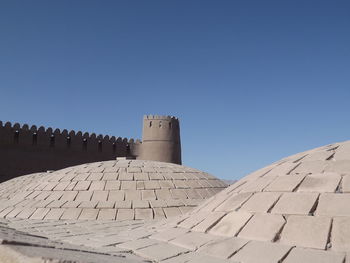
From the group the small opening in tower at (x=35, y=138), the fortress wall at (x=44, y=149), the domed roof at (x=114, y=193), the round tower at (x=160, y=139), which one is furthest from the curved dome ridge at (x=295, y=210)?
the round tower at (x=160, y=139)

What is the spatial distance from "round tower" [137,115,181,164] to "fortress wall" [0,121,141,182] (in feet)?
7.20

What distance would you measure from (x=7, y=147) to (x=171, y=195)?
13.4m

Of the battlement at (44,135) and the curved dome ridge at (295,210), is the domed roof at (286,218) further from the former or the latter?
the battlement at (44,135)

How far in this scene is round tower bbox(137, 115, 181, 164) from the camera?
975 inches

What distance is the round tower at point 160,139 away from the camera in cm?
Result: 2477

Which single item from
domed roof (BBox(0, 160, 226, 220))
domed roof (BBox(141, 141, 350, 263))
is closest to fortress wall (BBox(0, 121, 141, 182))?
domed roof (BBox(0, 160, 226, 220))

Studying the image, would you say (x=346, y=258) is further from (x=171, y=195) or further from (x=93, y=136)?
→ (x=93, y=136)

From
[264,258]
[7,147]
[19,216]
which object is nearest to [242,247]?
[264,258]

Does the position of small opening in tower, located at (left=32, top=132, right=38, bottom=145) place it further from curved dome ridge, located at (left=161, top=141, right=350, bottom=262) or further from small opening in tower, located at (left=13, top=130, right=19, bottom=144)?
curved dome ridge, located at (left=161, top=141, right=350, bottom=262)

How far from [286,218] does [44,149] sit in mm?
19329

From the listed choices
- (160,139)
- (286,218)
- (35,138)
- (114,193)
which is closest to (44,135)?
(35,138)

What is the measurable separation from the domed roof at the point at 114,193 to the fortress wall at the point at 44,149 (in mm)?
9346

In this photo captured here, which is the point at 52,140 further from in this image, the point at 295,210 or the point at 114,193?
the point at 295,210

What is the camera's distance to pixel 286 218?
3.45 m
